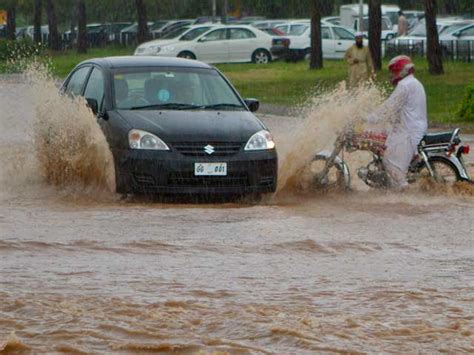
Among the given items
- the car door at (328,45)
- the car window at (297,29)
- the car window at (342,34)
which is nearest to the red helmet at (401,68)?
the car door at (328,45)

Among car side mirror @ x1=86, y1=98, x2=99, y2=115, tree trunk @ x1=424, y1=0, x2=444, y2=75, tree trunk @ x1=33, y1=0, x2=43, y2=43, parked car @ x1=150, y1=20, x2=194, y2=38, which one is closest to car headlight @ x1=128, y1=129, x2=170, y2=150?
car side mirror @ x1=86, y1=98, x2=99, y2=115

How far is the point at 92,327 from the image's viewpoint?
27.3 feet

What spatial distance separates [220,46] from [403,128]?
3549 cm

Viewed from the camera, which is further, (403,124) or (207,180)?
(403,124)

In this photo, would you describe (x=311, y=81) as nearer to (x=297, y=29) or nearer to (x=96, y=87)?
(x=297, y=29)

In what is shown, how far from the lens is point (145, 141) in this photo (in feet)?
45.6

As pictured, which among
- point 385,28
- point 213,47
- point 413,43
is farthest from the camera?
point 385,28

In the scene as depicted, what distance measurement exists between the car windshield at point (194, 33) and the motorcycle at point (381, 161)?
3467 cm

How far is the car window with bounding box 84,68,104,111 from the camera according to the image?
49.8 ft

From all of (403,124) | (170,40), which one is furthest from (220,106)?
(170,40)

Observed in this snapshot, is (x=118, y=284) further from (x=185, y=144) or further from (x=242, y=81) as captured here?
(x=242, y=81)

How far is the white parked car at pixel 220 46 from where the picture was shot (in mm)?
47812

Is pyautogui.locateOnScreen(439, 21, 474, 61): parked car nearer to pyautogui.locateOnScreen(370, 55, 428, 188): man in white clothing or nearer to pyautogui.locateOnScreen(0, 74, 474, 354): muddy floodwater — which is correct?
pyautogui.locateOnScreen(370, 55, 428, 188): man in white clothing

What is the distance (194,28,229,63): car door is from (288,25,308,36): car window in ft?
17.1
